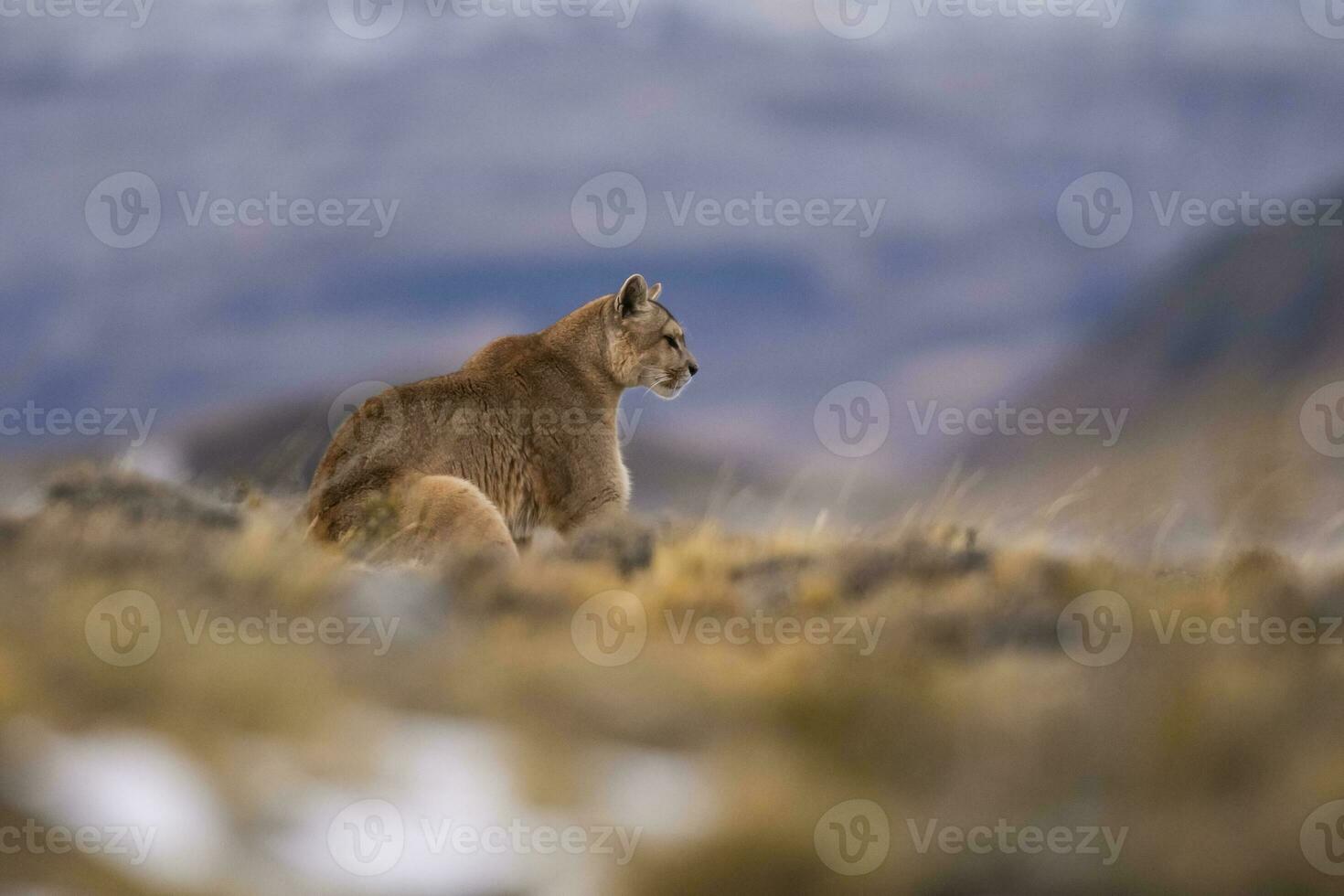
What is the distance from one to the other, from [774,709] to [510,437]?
5.04 meters

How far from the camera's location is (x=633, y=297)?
1166 centimetres

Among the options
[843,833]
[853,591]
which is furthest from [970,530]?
[843,833]

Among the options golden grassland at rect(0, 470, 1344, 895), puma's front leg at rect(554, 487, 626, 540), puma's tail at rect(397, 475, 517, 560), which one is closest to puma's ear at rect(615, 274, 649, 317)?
puma's front leg at rect(554, 487, 626, 540)

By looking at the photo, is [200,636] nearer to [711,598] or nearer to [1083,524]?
[711,598]

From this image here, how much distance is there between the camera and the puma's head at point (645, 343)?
11.6 meters

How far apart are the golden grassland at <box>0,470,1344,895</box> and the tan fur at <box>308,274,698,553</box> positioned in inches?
64.0

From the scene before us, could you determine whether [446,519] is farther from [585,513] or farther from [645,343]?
[645,343]

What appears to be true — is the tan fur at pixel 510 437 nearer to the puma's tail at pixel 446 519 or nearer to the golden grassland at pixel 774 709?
the puma's tail at pixel 446 519

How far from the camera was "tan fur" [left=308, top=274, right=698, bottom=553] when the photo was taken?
378 inches

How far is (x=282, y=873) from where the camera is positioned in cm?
509

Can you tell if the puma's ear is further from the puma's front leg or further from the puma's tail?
the puma's tail

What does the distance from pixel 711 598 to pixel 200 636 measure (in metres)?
3.14

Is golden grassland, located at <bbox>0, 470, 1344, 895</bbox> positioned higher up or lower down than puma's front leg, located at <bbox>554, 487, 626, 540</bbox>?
lower down

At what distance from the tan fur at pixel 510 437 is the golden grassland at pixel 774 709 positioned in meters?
1.63
